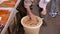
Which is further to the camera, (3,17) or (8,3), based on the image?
(8,3)

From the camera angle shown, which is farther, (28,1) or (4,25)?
(28,1)

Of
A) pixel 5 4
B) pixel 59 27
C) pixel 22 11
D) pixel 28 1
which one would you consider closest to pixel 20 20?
pixel 22 11

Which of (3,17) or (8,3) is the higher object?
(8,3)

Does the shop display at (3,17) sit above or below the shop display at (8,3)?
below

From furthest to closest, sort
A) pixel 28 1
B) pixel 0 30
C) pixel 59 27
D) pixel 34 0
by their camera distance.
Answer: pixel 59 27 → pixel 34 0 → pixel 28 1 → pixel 0 30

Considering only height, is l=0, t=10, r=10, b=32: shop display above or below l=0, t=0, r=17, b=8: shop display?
below

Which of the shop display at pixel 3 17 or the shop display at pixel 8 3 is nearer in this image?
the shop display at pixel 3 17

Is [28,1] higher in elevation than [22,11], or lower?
higher

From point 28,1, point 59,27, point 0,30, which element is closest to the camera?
point 0,30

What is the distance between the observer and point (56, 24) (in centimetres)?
210

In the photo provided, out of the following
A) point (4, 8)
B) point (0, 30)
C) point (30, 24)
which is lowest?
point (30, 24)

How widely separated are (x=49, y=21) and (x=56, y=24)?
126mm

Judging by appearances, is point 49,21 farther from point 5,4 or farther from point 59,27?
point 5,4

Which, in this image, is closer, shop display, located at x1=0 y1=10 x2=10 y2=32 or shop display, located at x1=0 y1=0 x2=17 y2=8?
shop display, located at x1=0 y1=10 x2=10 y2=32
